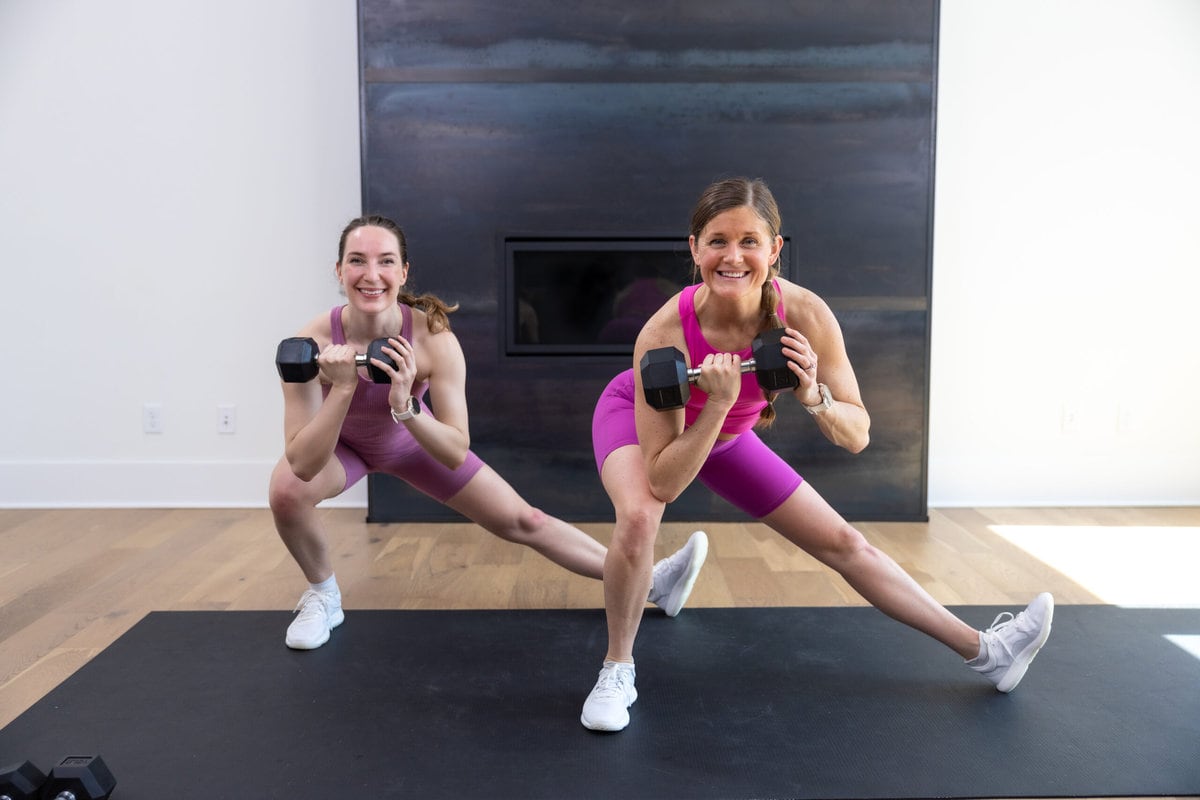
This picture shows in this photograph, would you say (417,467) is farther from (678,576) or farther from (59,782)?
(59,782)

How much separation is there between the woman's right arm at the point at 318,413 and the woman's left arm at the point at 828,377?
3.02ft

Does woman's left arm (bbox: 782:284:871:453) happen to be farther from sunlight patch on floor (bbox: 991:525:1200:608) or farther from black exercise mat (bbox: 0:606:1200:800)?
sunlight patch on floor (bbox: 991:525:1200:608)

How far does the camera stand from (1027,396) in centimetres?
381

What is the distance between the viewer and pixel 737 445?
203 cm

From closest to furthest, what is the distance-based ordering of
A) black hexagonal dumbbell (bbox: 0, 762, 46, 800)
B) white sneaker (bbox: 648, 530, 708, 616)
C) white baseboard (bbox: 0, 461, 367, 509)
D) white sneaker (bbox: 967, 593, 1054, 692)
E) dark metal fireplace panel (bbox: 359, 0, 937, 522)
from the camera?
black hexagonal dumbbell (bbox: 0, 762, 46, 800), white sneaker (bbox: 967, 593, 1054, 692), white sneaker (bbox: 648, 530, 708, 616), dark metal fireplace panel (bbox: 359, 0, 937, 522), white baseboard (bbox: 0, 461, 367, 509)

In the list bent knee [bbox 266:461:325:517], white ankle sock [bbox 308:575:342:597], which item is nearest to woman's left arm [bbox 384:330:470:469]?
bent knee [bbox 266:461:325:517]

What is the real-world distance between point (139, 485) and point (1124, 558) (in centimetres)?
359

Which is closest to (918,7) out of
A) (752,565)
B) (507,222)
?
(507,222)

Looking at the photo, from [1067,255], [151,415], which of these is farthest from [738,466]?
[151,415]

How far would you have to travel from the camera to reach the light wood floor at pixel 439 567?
2.54 meters

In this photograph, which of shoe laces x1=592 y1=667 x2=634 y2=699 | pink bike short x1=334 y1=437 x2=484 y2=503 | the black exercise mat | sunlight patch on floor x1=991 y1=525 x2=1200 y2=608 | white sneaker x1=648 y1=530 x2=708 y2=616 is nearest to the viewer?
the black exercise mat

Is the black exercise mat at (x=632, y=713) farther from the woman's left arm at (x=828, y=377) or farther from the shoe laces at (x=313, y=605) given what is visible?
the woman's left arm at (x=828, y=377)

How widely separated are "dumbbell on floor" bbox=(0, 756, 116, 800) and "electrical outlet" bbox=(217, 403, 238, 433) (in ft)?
7.80

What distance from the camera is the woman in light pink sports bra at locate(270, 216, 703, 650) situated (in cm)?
210
